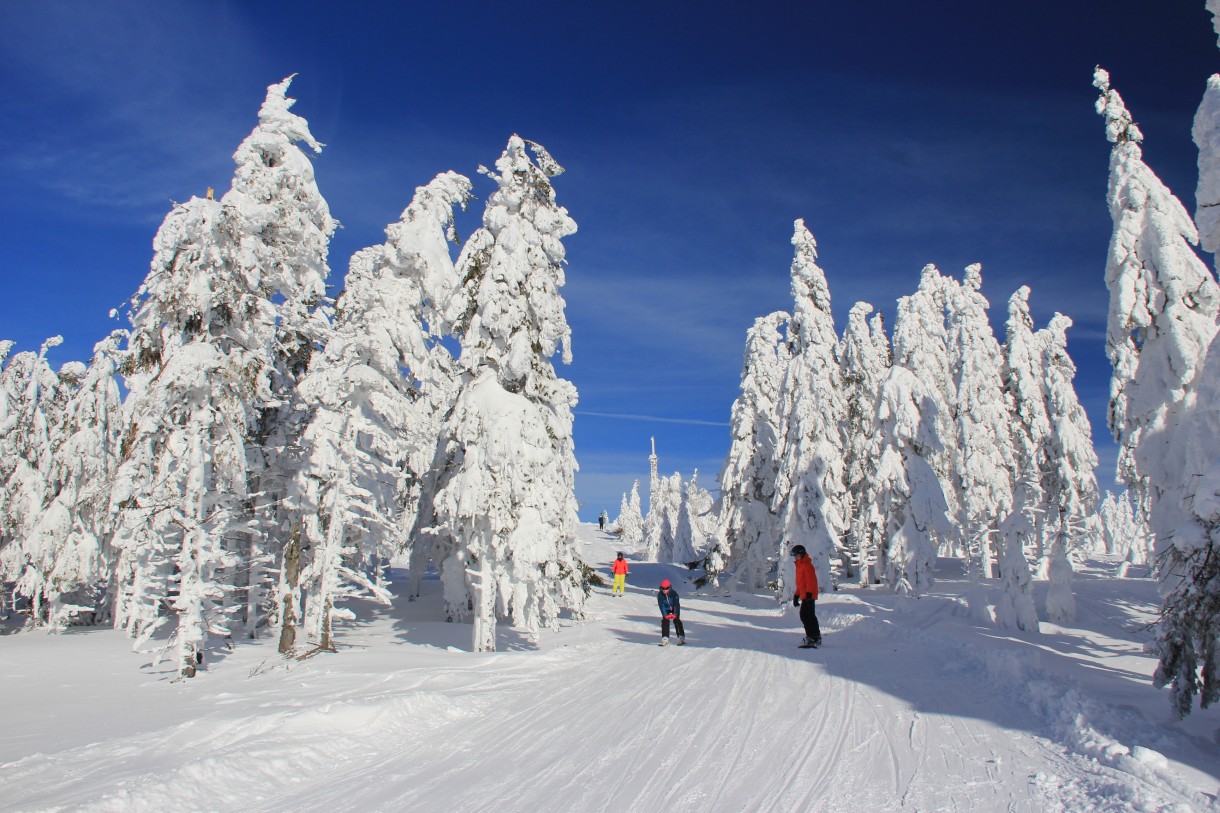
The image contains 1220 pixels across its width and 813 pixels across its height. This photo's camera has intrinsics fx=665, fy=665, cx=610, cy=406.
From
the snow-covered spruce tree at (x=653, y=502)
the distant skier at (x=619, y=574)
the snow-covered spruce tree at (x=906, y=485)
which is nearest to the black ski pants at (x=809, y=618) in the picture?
the snow-covered spruce tree at (x=906, y=485)

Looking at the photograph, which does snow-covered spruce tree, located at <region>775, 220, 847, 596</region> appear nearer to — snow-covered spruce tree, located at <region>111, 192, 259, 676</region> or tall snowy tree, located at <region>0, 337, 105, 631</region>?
snow-covered spruce tree, located at <region>111, 192, 259, 676</region>

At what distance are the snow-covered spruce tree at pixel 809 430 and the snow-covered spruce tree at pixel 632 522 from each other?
78.1 meters

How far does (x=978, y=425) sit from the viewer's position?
38688 mm

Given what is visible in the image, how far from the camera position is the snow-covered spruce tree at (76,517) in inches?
952

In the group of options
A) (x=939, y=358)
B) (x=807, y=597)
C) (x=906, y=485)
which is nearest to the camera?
(x=807, y=597)

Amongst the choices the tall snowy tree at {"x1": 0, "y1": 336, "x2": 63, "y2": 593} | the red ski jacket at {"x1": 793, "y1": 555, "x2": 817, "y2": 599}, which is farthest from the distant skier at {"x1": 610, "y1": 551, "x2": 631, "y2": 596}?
the tall snowy tree at {"x1": 0, "y1": 336, "x2": 63, "y2": 593}

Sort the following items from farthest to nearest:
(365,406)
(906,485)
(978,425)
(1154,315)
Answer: (978,425) < (906,485) < (365,406) < (1154,315)

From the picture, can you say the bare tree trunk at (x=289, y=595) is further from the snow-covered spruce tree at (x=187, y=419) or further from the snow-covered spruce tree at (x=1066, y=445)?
the snow-covered spruce tree at (x=1066, y=445)

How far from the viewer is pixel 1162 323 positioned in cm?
1554

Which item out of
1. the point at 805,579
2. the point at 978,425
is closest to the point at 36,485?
the point at 805,579

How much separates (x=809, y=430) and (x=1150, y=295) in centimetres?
1487

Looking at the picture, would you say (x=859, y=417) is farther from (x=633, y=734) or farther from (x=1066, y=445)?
(x=633, y=734)

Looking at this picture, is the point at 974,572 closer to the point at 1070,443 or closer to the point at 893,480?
the point at 893,480

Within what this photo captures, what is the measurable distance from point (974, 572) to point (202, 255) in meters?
34.6
